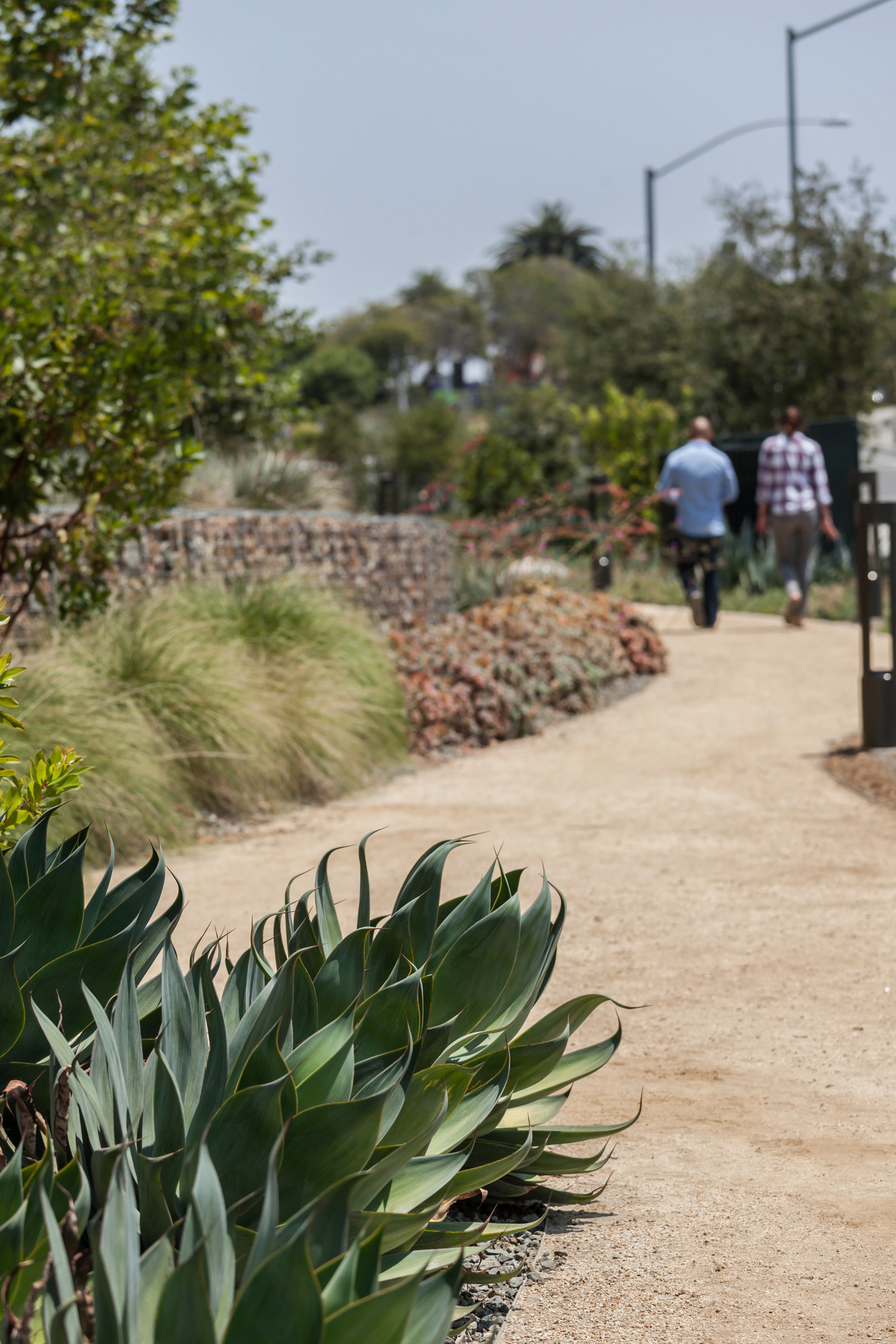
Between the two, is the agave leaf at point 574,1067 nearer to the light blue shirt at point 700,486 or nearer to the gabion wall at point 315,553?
the gabion wall at point 315,553

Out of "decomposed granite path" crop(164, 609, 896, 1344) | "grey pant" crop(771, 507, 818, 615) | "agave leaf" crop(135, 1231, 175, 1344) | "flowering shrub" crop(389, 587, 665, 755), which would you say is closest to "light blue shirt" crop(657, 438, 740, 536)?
"grey pant" crop(771, 507, 818, 615)

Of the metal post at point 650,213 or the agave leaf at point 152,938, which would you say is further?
the metal post at point 650,213

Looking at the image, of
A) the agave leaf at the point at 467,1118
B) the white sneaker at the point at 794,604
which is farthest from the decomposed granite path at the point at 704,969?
the white sneaker at the point at 794,604

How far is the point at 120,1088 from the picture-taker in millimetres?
1714

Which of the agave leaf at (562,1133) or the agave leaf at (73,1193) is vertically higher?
the agave leaf at (73,1193)

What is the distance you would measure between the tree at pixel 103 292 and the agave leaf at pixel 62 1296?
169 inches

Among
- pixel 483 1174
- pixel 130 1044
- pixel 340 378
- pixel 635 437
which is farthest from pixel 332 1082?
pixel 340 378

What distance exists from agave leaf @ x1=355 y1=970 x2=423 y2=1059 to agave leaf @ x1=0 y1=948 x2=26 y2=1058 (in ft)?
1.80

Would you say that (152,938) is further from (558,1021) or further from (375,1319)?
(375,1319)

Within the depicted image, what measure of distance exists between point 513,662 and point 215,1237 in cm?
790

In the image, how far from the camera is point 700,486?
40.1 ft

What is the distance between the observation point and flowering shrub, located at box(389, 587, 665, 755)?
854cm

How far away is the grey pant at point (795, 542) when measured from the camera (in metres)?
12.2

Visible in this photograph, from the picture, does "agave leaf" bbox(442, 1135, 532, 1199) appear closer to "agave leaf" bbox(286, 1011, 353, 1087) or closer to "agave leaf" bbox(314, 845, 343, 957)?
"agave leaf" bbox(286, 1011, 353, 1087)
